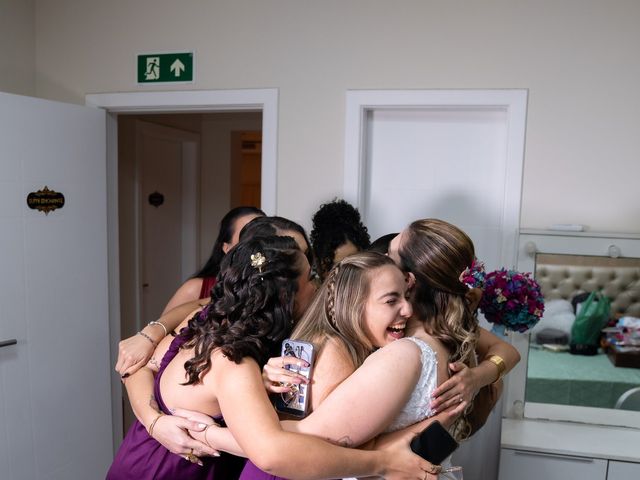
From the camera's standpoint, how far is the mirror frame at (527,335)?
2.62 m

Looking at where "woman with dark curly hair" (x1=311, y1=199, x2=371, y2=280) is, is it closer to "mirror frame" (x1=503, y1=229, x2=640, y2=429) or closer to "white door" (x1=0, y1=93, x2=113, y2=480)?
"mirror frame" (x1=503, y1=229, x2=640, y2=429)

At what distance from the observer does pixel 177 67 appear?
9.95 ft

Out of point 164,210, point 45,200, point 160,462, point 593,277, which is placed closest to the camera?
point 160,462

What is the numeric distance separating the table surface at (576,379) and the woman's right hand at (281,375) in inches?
73.9

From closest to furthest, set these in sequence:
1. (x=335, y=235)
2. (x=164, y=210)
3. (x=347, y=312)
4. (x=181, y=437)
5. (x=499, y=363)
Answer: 1. (x=347, y=312)
2. (x=181, y=437)
3. (x=499, y=363)
4. (x=335, y=235)
5. (x=164, y=210)

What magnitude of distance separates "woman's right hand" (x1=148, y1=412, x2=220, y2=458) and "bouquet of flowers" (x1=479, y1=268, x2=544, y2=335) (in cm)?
124

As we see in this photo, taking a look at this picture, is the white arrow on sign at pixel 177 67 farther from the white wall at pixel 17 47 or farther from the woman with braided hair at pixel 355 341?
the woman with braided hair at pixel 355 341

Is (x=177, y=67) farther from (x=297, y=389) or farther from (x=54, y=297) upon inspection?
(x=297, y=389)

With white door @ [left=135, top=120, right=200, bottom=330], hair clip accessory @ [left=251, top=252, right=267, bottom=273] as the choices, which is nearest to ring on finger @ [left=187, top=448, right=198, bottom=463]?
hair clip accessory @ [left=251, top=252, right=267, bottom=273]

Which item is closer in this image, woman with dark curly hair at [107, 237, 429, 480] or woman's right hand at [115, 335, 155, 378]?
woman with dark curly hair at [107, 237, 429, 480]

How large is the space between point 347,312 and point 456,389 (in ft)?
1.16

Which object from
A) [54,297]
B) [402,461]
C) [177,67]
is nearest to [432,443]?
[402,461]

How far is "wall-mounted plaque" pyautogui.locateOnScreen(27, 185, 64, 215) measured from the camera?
9.21ft

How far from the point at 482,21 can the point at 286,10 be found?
1.00 m
